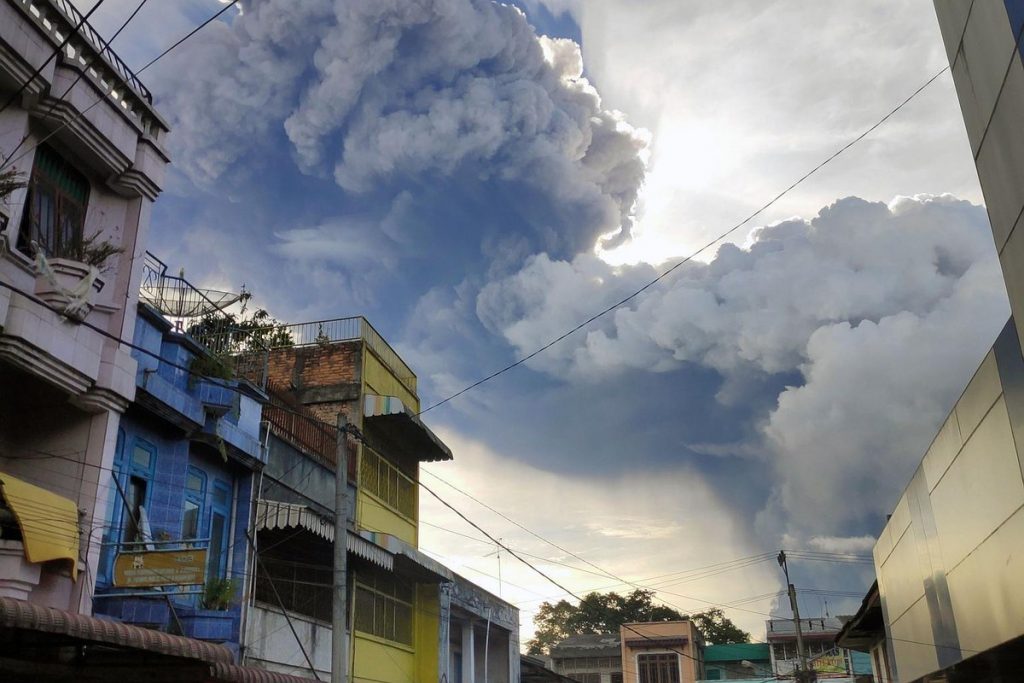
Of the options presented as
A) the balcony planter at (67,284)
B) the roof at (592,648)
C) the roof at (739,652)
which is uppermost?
the balcony planter at (67,284)

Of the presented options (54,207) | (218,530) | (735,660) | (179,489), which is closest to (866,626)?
(218,530)

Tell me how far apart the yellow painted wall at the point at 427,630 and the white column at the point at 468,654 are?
2.50 meters

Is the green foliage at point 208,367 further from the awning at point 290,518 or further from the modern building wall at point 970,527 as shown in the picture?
the modern building wall at point 970,527

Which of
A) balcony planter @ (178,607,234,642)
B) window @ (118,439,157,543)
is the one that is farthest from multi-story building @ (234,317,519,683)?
window @ (118,439,157,543)

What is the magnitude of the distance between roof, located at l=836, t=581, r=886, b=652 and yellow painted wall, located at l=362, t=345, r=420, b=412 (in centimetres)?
1383

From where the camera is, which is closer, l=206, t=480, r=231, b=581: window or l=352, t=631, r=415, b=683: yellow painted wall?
l=206, t=480, r=231, b=581: window

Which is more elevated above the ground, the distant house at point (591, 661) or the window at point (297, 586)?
the distant house at point (591, 661)

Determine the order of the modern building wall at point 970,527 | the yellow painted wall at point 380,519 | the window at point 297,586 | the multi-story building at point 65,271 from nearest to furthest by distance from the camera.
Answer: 1. the modern building wall at point 970,527
2. the multi-story building at point 65,271
3. the window at point 297,586
4. the yellow painted wall at point 380,519

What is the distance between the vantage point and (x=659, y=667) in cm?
5200

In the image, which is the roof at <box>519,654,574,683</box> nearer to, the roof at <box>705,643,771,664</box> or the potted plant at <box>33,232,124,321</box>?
the roof at <box>705,643,771,664</box>

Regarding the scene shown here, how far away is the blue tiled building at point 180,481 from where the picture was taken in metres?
12.8

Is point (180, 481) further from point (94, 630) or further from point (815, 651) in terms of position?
point (815, 651)

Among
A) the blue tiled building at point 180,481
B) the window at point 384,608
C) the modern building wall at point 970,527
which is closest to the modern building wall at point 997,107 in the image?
the modern building wall at point 970,527

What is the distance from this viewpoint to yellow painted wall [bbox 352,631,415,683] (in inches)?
789
